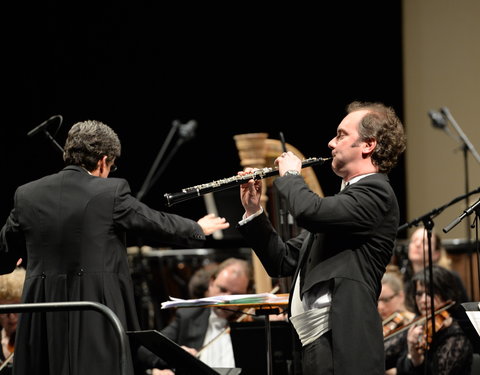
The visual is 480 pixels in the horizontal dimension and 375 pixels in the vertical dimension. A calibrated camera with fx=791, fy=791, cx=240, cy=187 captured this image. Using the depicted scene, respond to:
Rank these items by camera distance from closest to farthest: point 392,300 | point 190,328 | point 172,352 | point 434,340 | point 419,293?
point 172,352 → point 434,340 → point 419,293 → point 190,328 → point 392,300

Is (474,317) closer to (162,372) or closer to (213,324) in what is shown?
(162,372)

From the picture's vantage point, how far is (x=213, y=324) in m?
5.10

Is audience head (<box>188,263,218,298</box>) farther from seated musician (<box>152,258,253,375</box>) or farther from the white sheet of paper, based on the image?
the white sheet of paper

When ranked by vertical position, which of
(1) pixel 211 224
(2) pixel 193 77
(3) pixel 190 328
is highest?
(2) pixel 193 77

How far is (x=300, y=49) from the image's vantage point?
29.8 ft

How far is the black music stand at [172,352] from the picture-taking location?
2.84 m

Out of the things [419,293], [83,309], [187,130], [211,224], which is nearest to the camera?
[83,309]

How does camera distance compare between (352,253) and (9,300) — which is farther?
(9,300)

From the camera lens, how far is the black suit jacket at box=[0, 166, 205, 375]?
347 centimetres

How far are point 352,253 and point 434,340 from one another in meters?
1.31

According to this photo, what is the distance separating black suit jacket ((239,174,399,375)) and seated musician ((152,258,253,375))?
2077 mm

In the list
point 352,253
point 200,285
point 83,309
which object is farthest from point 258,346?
point 200,285

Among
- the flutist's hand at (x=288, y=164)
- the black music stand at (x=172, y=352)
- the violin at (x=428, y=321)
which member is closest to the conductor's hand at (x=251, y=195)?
the flutist's hand at (x=288, y=164)

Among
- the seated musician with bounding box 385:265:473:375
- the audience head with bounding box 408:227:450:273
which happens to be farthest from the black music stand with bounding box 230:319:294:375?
the audience head with bounding box 408:227:450:273
